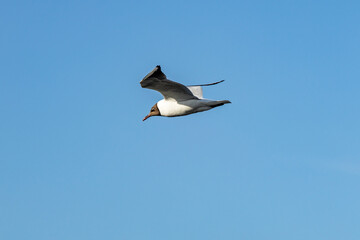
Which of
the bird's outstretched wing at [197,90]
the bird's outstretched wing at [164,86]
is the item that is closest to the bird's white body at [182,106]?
the bird's outstretched wing at [164,86]

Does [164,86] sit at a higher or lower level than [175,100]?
higher

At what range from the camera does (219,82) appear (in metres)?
38.0

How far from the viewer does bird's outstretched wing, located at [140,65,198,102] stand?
31236 mm

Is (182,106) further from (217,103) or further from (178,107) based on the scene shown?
(217,103)

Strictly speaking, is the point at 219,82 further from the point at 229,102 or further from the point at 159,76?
the point at 159,76

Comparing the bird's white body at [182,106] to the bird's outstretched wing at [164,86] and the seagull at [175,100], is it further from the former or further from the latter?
the bird's outstretched wing at [164,86]

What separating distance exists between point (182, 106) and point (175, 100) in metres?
0.58

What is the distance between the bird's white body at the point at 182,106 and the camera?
114 ft

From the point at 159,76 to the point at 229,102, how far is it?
15.1ft

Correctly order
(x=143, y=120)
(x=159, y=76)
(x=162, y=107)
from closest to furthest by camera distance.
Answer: (x=159, y=76)
(x=162, y=107)
(x=143, y=120)

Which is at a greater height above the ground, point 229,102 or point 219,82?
point 219,82

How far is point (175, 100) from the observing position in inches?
1403

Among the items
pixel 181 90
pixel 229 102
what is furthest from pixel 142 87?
pixel 229 102

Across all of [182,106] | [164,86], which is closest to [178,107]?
[182,106]
